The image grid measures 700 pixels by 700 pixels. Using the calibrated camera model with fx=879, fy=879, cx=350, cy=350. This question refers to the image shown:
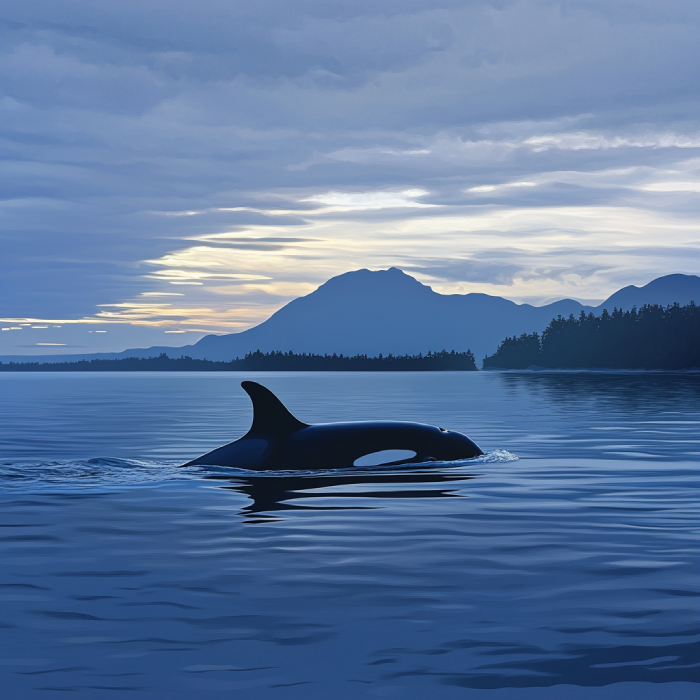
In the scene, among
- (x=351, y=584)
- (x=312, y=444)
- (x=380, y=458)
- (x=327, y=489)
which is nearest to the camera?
(x=351, y=584)

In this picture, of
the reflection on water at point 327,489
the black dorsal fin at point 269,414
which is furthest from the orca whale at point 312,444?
the reflection on water at point 327,489

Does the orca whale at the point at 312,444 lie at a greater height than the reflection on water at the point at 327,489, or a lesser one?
greater

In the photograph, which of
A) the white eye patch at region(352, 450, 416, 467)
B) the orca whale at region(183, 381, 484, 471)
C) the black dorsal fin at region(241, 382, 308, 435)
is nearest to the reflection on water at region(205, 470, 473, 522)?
the white eye patch at region(352, 450, 416, 467)

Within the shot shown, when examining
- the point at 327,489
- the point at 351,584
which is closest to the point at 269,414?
the point at 327,489

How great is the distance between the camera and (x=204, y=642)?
7973 mm

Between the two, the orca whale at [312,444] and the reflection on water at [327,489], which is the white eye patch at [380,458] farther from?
the reflection on water at [327,489]

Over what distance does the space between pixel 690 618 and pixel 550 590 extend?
1.57m

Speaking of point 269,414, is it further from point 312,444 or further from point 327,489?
point 327,489

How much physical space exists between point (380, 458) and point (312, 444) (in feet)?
5.35

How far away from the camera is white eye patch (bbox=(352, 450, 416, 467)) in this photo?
20391 millimetres

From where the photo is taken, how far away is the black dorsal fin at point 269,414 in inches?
787

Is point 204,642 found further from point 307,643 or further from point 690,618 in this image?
point 690,618

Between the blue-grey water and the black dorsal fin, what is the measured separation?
1.58 m

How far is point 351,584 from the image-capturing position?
10.1 m
